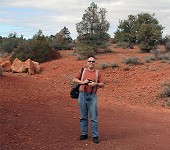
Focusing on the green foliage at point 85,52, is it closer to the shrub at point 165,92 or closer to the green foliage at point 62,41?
the green foliage at point 62,41

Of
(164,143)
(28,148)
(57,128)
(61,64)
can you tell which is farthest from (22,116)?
(61,64)

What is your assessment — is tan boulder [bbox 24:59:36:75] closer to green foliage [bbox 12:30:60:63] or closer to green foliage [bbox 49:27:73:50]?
green foliage [bbox 12:30:60:63]

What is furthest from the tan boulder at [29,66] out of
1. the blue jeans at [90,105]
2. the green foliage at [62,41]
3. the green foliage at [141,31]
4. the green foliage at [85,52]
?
the blue jeans at [90,105]

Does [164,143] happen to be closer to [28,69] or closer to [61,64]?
[28,69]

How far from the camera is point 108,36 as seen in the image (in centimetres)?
2859

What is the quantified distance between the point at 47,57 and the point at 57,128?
59.1 feet

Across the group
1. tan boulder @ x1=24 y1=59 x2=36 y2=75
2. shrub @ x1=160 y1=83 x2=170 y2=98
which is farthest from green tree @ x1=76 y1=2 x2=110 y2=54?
shrub @ x1=160 y1=83 x2=170 y2=98

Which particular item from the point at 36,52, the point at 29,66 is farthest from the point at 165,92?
the point at 36,52

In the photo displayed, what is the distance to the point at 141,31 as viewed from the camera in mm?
29812

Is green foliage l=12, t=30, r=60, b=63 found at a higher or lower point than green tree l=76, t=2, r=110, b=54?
lower

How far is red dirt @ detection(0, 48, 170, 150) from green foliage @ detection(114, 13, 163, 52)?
356 inches

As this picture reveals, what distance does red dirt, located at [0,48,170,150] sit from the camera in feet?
25.3

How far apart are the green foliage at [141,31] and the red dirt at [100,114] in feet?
29.7

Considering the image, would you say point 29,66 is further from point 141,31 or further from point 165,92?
point 141,31
